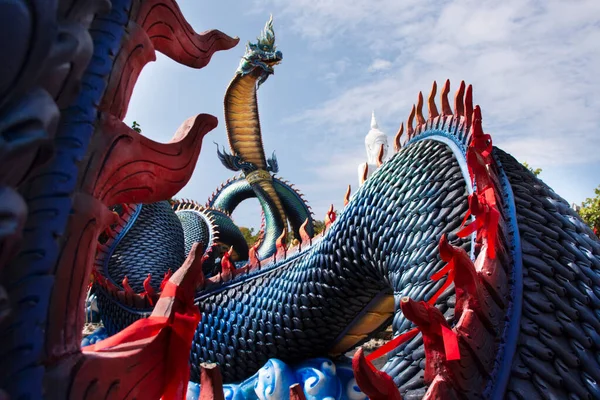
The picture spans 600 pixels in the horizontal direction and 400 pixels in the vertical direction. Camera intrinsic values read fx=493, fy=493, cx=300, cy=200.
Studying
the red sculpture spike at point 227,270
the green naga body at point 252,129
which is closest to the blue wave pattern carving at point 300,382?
the red sculpture spike at point 227,270

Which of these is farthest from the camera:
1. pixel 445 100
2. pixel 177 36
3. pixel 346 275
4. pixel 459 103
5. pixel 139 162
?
pixel 346 275

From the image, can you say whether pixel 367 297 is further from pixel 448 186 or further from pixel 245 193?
pixel 245 193

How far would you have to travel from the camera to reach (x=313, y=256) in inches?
77.4

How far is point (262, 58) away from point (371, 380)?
569 centimetres

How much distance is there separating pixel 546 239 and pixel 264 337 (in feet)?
4.32

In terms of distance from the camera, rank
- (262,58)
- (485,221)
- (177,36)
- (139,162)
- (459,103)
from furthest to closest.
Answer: (262,58)
(459,103)
(485,221)
(177,36)
(139,162)

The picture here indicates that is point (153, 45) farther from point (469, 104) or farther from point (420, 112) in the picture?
point (420, 112)

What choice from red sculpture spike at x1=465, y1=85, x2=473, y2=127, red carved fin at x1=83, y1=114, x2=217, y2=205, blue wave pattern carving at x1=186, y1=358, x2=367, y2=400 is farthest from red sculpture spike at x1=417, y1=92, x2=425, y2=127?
red carved fin at x1=83, y1=114, x2=217, y2=205

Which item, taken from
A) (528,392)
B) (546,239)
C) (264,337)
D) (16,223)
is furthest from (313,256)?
(16,223)

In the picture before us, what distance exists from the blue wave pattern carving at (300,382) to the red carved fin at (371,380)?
1409 millimetres

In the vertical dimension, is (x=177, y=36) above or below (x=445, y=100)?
below

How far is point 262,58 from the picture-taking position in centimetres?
594

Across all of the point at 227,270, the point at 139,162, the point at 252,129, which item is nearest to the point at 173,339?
the point at 139,162

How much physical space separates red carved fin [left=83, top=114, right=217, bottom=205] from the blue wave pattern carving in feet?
5.00
